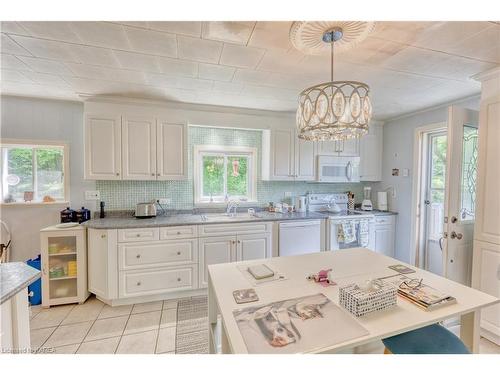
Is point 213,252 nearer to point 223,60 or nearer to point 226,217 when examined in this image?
point 226,217

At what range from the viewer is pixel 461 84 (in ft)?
7.43

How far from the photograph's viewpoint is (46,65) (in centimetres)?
193

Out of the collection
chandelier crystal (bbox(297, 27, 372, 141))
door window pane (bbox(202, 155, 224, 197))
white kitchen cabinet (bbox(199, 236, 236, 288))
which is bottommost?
white kitchen cabinet (bbox(199, 236, 236, 288))

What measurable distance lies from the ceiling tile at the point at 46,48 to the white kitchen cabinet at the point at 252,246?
2.30 metres

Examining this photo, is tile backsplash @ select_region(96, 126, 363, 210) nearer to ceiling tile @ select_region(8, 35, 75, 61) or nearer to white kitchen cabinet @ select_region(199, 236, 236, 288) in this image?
white kitchen cabinet @ select_region(199, 236, 236, 288)

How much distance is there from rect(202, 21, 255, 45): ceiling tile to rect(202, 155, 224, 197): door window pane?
195cm

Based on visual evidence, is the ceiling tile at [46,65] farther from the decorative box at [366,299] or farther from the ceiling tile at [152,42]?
the decorative box at [366,299]

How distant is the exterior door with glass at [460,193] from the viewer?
2.03 meters

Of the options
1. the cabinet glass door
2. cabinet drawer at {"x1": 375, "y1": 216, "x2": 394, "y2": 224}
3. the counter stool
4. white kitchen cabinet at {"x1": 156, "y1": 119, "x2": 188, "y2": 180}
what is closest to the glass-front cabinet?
the cabinet glass door

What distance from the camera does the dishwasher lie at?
2.98 metres

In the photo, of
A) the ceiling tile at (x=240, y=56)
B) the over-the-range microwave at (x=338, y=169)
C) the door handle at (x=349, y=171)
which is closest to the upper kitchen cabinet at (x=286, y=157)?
the over-the-range microwave at (x=338, y=169)
